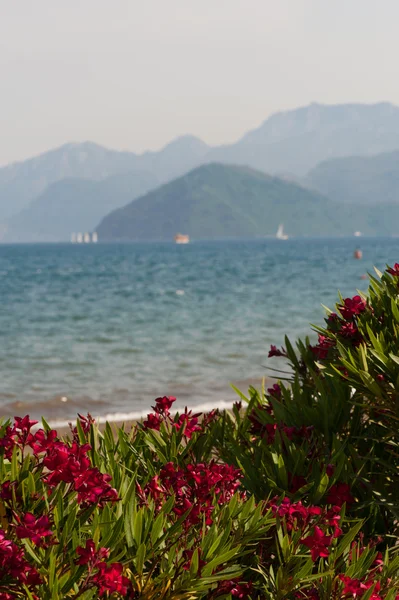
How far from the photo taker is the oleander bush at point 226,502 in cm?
204

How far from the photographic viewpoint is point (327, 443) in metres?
3.21

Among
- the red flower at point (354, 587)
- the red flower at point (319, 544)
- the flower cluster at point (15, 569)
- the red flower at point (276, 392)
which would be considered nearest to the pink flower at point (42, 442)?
the flower cluster at point (15, 569)

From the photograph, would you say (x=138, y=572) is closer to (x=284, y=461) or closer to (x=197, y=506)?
(x=197, y=506)

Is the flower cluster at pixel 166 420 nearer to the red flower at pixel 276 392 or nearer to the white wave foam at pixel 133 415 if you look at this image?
the red flower at pixel 276 392

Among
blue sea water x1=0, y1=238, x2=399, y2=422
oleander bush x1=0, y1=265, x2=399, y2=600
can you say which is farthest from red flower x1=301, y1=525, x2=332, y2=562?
blue sea water x1=0, y1=238, x2=399, y2=422

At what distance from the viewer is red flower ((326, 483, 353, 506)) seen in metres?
2.73

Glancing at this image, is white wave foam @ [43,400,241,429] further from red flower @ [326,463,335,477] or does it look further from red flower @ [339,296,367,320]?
red flower @ [326,463,335,477]

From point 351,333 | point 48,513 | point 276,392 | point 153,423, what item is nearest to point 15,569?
point 48,513

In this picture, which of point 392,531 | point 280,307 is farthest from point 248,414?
point 280,307

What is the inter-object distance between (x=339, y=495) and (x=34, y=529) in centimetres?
124

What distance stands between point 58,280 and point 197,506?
53.0m

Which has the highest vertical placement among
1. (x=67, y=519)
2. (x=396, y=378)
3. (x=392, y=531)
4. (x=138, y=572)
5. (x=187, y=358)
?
(x=396, y=378)

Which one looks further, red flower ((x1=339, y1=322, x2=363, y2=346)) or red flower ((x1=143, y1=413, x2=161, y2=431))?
red flower ((x1=339, y1=322, x2=363, y2=346))

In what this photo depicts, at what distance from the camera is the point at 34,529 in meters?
1.96
